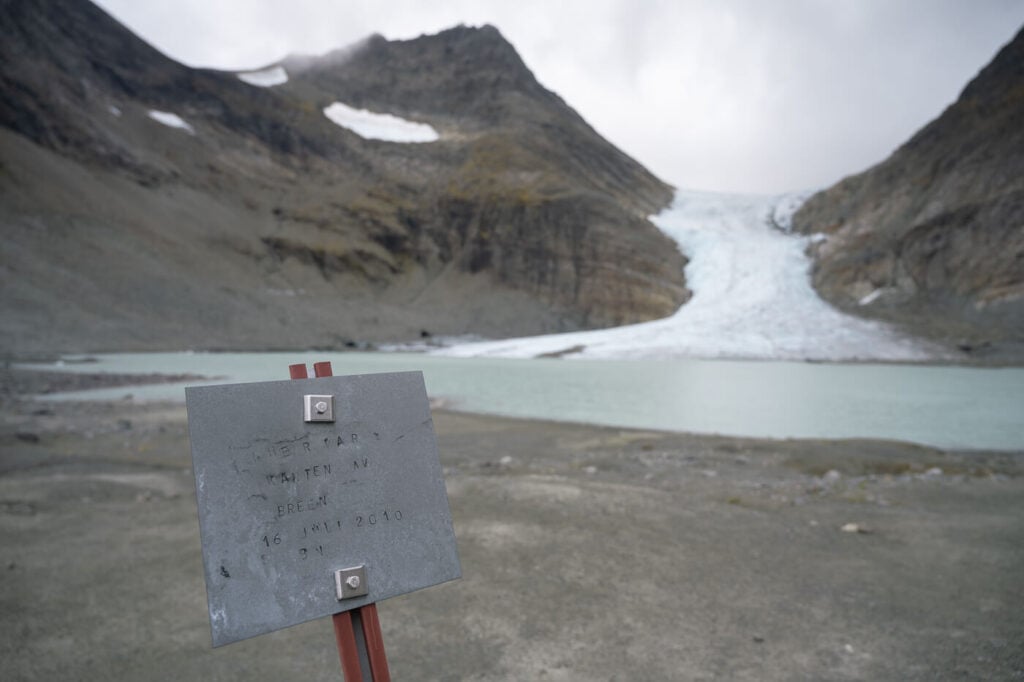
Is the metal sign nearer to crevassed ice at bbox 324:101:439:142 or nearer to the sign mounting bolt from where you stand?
the sign mounting bolt

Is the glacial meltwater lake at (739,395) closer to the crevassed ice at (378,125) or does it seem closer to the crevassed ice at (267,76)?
the crevassed ice at (378,125)

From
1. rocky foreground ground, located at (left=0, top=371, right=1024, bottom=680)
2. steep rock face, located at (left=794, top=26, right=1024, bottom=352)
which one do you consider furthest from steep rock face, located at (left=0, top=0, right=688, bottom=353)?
rocky foreground ground, located at (left=0, top=371, right=1024, bottom=680)

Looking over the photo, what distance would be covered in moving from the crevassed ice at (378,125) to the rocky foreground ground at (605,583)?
8924cm

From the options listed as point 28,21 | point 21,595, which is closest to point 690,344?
point 21,595

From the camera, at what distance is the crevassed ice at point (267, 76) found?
3979 inches

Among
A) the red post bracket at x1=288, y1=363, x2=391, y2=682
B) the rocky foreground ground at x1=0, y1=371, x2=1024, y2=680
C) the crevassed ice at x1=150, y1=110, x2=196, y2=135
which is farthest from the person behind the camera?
the crevassed ice at x1=150, y1=110, x2=196, y2=135

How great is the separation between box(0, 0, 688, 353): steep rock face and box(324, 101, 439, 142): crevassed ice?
9.79ft

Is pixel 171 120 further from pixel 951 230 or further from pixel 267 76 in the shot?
pixel 951 230

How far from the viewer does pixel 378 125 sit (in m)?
96.3

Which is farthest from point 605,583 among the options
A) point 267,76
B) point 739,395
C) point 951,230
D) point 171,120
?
point 267,76

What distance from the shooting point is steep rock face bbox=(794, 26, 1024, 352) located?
44500mm

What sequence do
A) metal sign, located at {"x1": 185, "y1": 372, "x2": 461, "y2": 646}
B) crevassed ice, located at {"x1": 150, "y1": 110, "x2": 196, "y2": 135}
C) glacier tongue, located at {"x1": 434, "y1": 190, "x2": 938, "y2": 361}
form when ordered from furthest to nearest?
1. crevassed ice, located at {"x1": 150, "y1": 110, "x2": 196, "y2": 135}
2. glacier tongue, located at {"x1": 434, "y1": 190, "x2": 938, "y2": 361}
3. metal sign, located at {"x1": 185, "y1": 372, "x2": 461, "y2": 646}

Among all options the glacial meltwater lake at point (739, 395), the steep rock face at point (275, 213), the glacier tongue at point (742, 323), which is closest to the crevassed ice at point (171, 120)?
the steep rock face at point (275, 213)

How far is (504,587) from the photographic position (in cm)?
476
